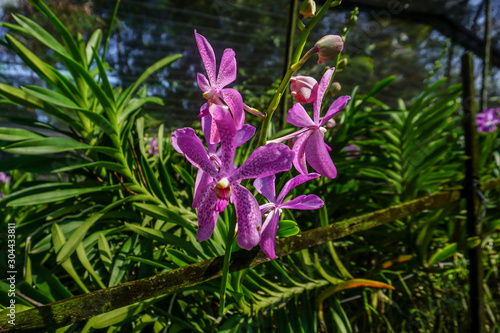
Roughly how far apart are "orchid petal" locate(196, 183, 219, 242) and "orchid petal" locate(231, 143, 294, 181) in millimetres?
25

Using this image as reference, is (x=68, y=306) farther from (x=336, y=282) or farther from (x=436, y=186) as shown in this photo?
(x=436, y=186)

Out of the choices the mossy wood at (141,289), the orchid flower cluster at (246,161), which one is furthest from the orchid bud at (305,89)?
the mossy wood at (141,289)

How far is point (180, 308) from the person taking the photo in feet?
1.73

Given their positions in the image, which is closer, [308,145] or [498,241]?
[308,145]

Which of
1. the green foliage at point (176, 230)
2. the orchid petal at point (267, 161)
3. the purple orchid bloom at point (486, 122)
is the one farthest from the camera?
the purple orchid bloom at point (486, 122)

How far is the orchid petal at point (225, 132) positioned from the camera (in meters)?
0.28

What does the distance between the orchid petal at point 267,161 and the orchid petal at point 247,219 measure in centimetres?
Answer: 1

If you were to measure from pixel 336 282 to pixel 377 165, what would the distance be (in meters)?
0.38

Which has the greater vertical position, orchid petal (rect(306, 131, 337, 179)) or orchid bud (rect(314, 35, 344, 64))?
orchid bud (rect(314, 35, 344, 64))

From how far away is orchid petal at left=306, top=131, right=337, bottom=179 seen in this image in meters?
0.31

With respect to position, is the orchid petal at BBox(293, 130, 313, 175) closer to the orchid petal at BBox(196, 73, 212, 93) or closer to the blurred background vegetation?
the orchid petal at BBox(196, 73, 212, 93)

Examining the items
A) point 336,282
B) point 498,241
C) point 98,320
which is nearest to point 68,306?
point 98,320

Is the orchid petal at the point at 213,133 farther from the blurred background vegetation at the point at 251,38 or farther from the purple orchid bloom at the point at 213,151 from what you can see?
the blurred background vegetation at the point at 251,38

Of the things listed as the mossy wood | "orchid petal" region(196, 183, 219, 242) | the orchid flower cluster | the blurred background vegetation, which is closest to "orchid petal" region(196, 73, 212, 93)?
the orchid flower cluster
